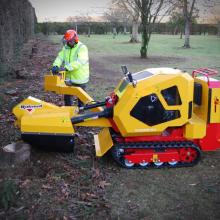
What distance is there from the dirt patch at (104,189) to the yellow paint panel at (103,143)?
21cm

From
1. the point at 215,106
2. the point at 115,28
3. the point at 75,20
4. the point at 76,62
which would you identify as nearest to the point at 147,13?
the point at 76,62

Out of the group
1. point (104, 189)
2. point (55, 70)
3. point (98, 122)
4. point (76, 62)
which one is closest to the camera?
point (104, 189)

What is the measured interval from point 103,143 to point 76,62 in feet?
7.40

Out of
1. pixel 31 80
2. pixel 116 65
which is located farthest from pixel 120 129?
pixel 116 65

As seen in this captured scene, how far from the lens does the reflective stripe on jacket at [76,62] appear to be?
7.85 metres

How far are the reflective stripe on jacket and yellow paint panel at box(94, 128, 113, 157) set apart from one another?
1845 millimetres

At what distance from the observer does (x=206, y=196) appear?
523cm

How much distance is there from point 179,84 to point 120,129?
1170 mm

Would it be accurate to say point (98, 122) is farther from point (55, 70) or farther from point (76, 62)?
point (76, 62)

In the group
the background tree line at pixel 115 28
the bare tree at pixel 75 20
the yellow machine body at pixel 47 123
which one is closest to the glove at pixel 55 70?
the yellow machine body at pixel 47 123

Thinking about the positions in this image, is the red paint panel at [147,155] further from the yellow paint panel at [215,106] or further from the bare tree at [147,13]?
the bare tree at [147,13]

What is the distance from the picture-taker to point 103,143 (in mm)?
6328

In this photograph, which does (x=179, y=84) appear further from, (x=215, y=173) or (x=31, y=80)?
(x=31, y=80)

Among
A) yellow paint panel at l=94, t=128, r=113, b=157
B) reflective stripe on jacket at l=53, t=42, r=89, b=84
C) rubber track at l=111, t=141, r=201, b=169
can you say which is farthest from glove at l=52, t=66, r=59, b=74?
rubber track at l=111, t=141, r=201, b=169
